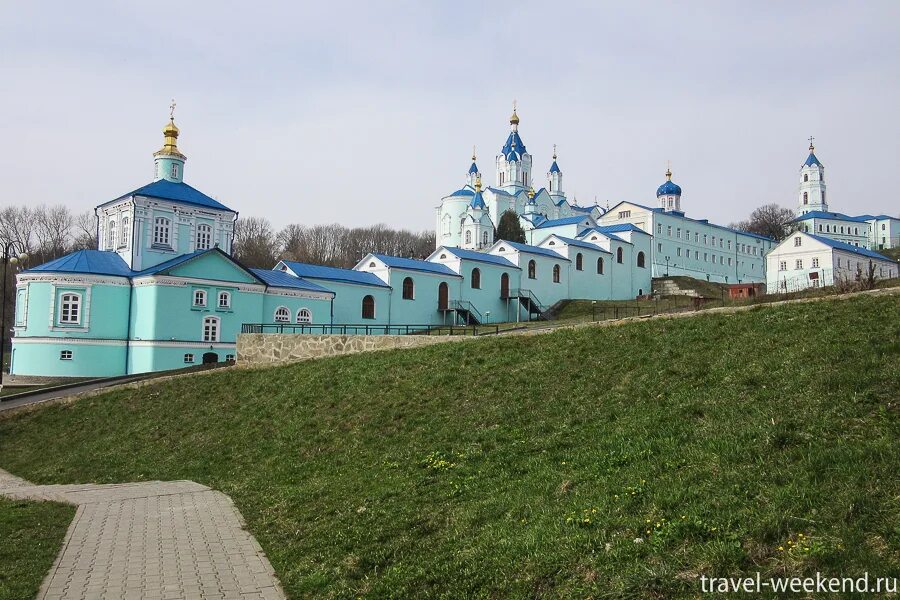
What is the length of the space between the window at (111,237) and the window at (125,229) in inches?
39.5

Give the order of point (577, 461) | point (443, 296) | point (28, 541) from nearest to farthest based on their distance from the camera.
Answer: point (577, 461) < point (28, 541) < point (443, 296)

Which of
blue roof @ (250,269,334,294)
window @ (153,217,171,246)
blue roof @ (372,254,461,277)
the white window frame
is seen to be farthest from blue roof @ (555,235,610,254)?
window @ (153,217,171,246)

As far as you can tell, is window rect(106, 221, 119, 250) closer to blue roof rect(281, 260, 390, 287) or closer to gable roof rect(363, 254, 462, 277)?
blue roof rect(281, 260, 390, 287)

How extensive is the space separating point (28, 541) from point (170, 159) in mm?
32765

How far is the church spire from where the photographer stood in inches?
1474

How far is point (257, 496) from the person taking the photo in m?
10.1

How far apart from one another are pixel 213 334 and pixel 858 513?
30463 millimetres

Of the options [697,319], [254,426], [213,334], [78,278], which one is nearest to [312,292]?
[213,334]

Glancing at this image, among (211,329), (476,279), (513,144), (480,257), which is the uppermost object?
(513,144)

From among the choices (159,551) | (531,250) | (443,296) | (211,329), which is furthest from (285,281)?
(159,551)

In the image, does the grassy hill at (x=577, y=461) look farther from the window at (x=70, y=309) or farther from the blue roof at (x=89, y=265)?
the blue roof at (x=89, y=265)

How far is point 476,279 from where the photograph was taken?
44000 millimetres

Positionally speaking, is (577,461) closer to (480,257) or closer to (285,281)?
(285,281)

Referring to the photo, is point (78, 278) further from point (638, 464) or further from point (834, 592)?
point (834, 592)
